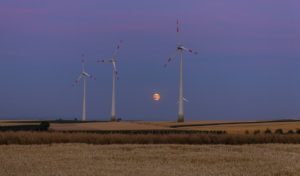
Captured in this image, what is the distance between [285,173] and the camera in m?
29.0

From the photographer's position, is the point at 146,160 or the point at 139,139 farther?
the point at 139,139

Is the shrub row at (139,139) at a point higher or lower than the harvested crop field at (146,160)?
higher

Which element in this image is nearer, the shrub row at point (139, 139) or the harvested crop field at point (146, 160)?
the harvested crop field at point (146, 160)

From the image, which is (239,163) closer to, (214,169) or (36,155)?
(214,169)

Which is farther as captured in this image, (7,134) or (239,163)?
(7,134)

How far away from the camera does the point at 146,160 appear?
35.7 m

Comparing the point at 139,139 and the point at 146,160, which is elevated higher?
the point at 139,139

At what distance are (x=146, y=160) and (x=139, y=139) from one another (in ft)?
54.1

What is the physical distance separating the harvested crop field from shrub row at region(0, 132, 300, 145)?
417 cm

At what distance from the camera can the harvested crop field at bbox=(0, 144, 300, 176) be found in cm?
2927

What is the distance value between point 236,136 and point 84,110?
6596 cm

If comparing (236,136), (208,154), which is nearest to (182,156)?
(208,154)

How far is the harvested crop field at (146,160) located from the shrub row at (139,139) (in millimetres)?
4165

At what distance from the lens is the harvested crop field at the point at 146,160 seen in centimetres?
2927
